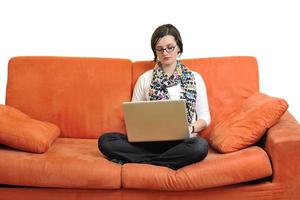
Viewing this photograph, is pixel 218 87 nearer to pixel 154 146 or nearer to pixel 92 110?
pixel 154 146

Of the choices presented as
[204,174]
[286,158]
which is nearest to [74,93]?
[204,174]

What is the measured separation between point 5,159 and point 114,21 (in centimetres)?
138

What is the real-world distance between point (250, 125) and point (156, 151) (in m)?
0.56

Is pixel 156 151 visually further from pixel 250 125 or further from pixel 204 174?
pixel 250 125

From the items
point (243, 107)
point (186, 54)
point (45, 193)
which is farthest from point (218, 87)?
point (45, 193)

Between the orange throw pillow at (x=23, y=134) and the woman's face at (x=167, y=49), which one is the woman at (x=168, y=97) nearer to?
the woman's face at (x=167, y=49)

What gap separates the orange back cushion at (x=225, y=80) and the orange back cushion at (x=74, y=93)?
0.53m

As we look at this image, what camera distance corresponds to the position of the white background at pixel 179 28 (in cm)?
334

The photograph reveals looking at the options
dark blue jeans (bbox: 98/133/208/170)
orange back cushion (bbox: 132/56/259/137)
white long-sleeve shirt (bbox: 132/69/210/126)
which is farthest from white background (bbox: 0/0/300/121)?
dark blue jeans (bbox: 98/133/208/170)

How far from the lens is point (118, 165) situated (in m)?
2.49

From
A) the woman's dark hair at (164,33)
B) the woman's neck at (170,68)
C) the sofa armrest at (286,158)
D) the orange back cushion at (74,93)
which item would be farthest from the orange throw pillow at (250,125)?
the orange back cushion at (74,93)

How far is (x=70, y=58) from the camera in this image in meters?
3.14

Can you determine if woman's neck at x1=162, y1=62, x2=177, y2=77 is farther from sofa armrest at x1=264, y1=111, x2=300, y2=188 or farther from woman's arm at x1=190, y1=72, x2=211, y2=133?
sofa armrest at x1=264, y1=111, x2=300, y2=188

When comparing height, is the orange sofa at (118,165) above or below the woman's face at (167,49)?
below
